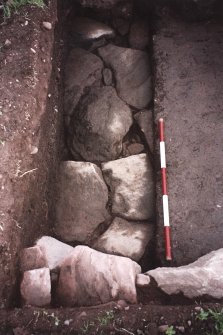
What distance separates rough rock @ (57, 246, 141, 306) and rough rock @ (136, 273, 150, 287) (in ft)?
0.09

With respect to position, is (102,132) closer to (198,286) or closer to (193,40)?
(193,40)

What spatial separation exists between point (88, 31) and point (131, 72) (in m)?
0.65

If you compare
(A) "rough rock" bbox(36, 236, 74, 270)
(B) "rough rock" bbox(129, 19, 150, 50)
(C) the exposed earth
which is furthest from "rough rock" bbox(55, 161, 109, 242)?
(B) "rough rock" bbox(129, 19, 150, 50)

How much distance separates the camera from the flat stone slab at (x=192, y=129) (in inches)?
111

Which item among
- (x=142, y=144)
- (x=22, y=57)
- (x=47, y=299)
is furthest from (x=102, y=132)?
(x=47, y=299)

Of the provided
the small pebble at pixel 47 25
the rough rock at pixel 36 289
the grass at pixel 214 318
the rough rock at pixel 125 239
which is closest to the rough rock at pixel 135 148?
the rough rock at pixel 125 239

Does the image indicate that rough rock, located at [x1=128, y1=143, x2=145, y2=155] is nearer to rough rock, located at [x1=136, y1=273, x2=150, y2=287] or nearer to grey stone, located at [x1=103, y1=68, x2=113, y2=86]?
grey stone, located at [x1=103, y1=68, x2=113, y2=86]

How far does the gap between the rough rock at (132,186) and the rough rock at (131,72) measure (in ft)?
2.00

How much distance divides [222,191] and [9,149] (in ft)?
5.39

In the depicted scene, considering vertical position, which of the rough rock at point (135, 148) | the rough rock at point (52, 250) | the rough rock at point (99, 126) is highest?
the rough rock at point (99, 126)

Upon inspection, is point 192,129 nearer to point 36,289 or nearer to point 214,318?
point 214,318

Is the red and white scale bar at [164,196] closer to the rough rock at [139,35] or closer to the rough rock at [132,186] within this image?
the rough rock at [132,186]

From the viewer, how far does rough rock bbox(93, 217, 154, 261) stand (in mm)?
2947

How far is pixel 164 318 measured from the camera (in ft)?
6.47
